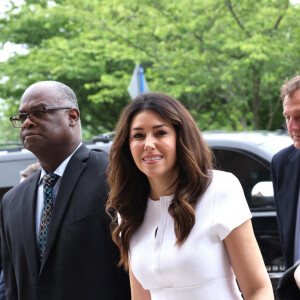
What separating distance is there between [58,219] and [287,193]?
1.35 metres

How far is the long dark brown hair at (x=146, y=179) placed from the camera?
278 cm

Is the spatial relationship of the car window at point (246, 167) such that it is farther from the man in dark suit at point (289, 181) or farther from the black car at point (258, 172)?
the man in dark suit at point (289, 181)

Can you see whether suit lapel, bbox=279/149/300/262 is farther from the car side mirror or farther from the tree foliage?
the tree foliage

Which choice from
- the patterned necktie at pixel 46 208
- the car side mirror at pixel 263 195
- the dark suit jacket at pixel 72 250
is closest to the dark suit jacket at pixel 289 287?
the dark suit jacket at pixel 72 250

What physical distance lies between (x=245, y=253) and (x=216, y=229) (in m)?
0.15

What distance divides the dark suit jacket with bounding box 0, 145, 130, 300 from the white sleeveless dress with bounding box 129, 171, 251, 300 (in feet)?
1.43

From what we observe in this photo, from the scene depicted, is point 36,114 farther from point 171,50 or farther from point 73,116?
point 171,50

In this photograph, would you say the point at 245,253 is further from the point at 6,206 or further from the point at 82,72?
the point at 82,72

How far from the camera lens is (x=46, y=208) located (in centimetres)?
336

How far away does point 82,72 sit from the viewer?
1728cm

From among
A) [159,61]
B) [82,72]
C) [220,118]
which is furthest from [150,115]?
[220,118]

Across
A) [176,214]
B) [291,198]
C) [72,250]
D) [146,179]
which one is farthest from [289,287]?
[291,198]

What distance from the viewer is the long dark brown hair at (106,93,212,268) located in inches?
109

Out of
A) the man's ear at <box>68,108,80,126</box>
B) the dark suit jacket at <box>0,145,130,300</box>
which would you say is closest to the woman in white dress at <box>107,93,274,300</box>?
the dark suit jacket at <box>0,145,130,300</box>
